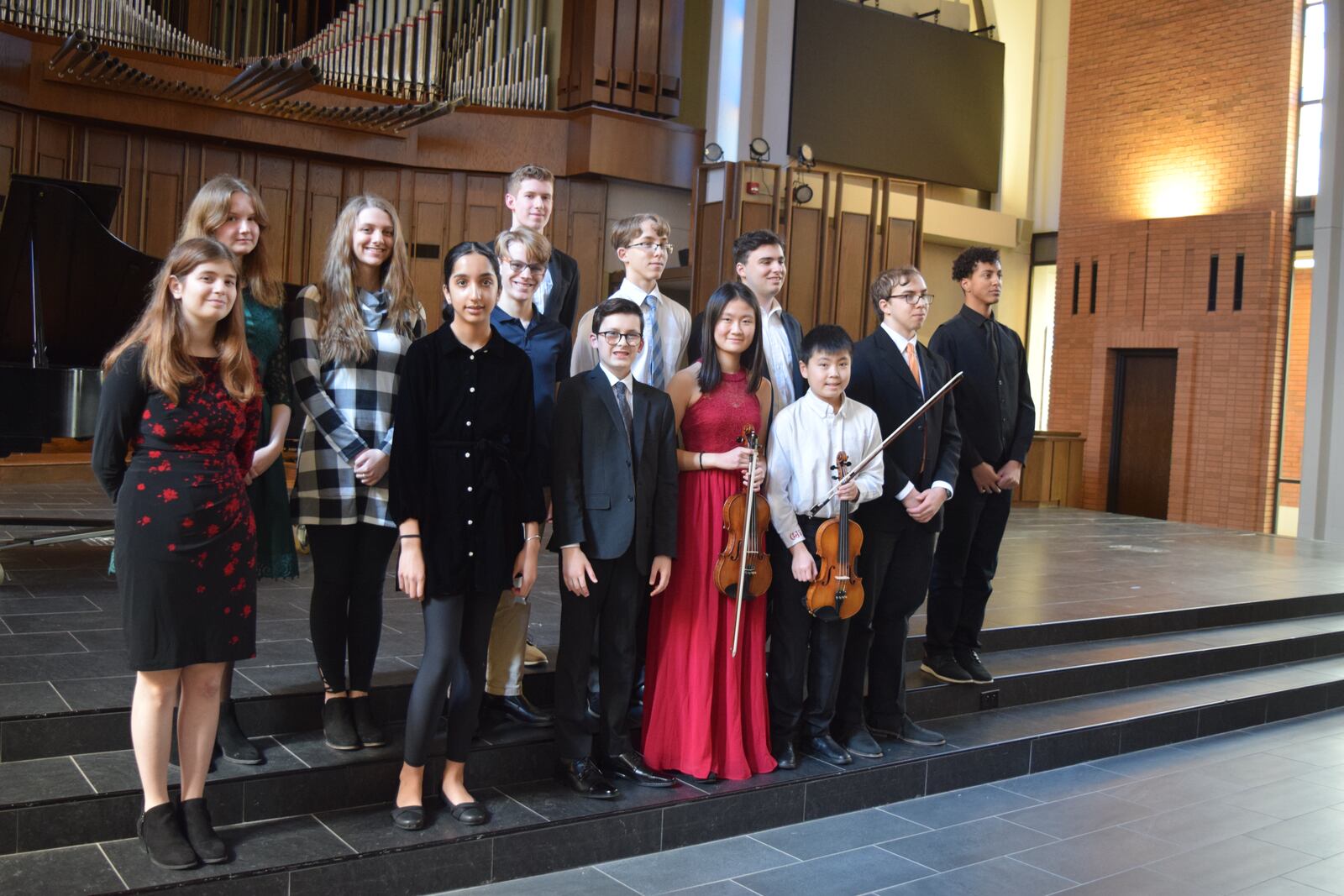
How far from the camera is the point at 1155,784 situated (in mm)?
4090

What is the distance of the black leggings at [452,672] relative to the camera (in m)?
2.80

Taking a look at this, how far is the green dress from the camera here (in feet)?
9.60

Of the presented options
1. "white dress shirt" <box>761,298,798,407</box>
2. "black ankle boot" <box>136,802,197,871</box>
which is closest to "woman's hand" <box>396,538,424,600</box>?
"black ankle boot" <box>136,802,197,871</box>

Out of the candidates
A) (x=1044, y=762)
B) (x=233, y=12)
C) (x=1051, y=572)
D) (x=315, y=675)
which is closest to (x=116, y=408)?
(x=315, y=675)

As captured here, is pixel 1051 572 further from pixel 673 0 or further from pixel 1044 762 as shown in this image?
pixel 673 0

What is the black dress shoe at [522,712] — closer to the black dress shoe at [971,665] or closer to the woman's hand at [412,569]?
the woman's hand at [412,569]

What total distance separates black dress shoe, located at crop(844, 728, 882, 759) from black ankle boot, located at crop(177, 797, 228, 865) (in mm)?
1867

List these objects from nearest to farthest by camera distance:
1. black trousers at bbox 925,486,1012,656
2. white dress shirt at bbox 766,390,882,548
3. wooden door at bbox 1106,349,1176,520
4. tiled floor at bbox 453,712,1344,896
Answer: tiled floor at bbox 453,712,1344,896 < white dress shirt at bbox 766,390,882,548 < black trousers at bbox 925,486,1012,656 < wooden door at bbox 1106,349,1176,520

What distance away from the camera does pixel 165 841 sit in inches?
99.2

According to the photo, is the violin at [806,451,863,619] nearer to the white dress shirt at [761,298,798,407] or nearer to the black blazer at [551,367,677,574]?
the white dress shirt at [761,298,798,407]

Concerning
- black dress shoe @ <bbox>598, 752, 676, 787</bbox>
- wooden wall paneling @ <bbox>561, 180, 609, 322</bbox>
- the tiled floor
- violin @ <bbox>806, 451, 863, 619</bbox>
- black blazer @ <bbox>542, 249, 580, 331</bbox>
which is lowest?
the tiled floor

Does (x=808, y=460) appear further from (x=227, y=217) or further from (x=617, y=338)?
(x=227, y=217)

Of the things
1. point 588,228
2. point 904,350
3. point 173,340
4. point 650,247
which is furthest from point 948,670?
point 588,228

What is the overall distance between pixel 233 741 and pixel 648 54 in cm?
734
